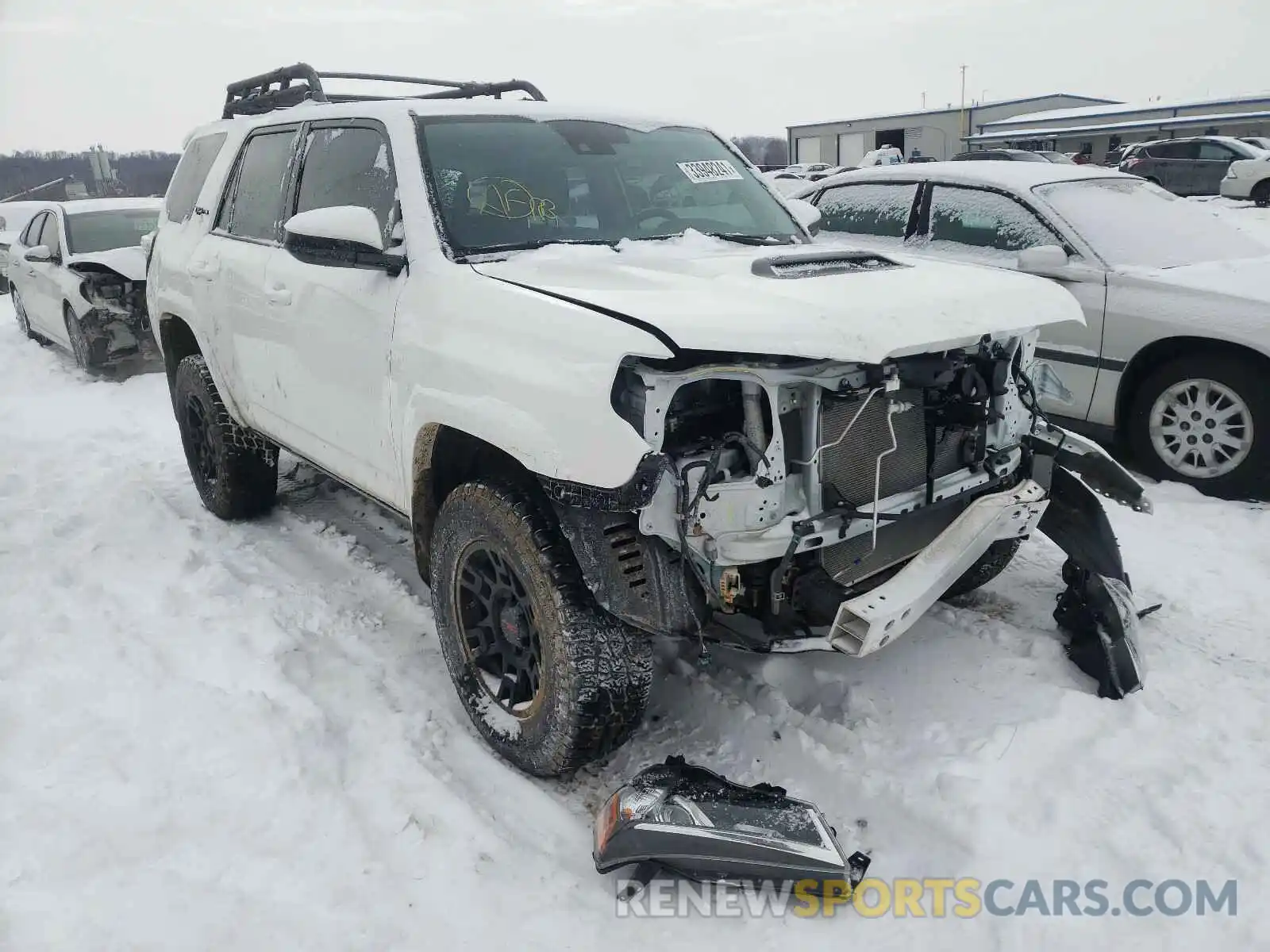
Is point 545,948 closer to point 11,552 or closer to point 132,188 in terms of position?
point 11,552

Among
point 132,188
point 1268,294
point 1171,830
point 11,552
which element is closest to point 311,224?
point 11,552

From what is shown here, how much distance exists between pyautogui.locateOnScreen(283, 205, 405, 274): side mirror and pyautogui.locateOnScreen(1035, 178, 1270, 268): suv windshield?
13.7ft

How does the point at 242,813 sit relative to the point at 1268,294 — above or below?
below

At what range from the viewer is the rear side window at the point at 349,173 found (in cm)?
330

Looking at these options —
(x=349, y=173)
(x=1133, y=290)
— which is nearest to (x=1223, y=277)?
(x=1133, y=290)

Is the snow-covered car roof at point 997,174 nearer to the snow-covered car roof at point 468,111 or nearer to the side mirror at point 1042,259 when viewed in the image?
the side mirror at point 1042,259

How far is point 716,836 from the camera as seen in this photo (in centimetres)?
235

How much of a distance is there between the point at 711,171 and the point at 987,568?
2.03 m

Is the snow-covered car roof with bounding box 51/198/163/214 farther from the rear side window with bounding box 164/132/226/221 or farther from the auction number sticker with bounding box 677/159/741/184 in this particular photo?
Result: the auction number sticker with bounding box 677/159/741/184

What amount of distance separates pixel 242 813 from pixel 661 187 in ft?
8.81

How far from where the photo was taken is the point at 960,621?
11.7 ft

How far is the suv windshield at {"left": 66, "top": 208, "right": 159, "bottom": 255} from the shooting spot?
9.62m

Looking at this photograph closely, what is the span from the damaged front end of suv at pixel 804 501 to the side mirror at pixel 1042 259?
2.15 metres

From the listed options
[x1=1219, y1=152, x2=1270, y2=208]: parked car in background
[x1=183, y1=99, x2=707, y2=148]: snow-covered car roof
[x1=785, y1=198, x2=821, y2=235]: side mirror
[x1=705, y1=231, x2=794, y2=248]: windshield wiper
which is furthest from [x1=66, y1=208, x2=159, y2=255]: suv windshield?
[x1=1219, y1=152, x2=1270, y2=208]: parked car in background
